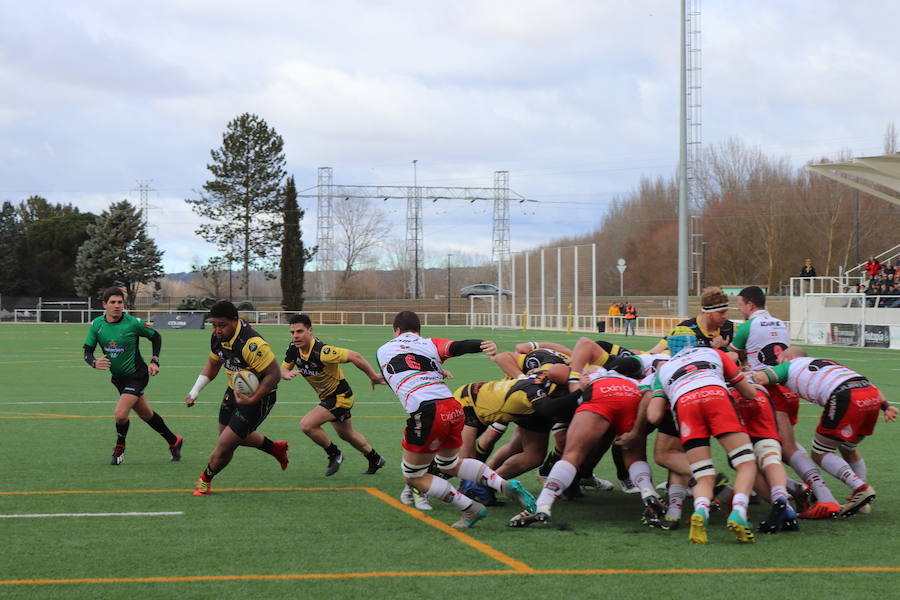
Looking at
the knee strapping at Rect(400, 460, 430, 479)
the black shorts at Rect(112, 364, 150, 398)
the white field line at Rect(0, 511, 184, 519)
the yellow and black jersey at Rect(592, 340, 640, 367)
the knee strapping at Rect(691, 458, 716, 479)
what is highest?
the yellow and black jersey at Rect(592, 340, 640, 367)

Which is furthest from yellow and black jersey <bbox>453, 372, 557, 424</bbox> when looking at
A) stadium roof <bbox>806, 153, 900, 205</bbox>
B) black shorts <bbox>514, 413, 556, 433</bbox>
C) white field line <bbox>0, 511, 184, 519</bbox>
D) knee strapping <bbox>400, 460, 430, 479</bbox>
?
stadium roof <bbox>806, 153, 900, 205</bbox>

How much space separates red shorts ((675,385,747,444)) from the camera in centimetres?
714

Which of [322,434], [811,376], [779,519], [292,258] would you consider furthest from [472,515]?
[292,258]

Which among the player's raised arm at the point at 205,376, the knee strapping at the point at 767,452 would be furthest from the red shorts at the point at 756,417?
the player's raised arm at the point at 205,376

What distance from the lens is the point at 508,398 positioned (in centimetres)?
855

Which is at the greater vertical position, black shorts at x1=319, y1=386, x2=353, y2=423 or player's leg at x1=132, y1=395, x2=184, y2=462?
black shorts at x1=319, y1=386, x2=353, y2=423

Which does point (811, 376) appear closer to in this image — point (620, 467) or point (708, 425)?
point (708, 425)

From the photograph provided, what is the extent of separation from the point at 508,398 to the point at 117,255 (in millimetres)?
80018

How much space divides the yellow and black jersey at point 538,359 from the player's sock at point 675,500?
→ 147 cm

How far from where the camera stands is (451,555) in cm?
680

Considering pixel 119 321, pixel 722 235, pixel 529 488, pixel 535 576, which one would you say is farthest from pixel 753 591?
pixel 722 235

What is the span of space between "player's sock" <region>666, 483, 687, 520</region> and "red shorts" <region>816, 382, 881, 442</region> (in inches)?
51.0

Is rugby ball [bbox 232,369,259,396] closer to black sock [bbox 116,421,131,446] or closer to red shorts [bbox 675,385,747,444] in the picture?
black sock [bbox 116,421,131,446]

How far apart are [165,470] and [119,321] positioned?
191cm
